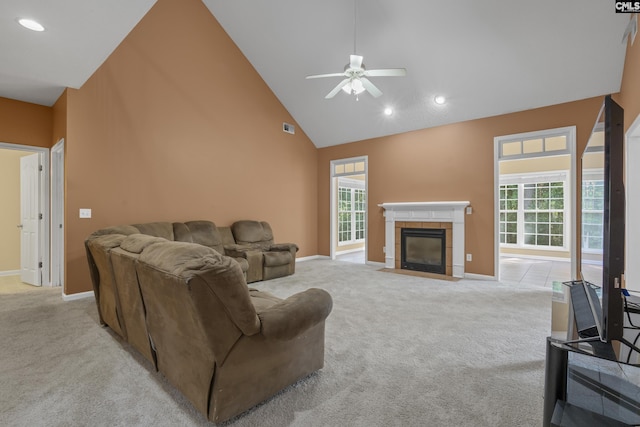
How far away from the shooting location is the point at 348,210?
8578 millimetres

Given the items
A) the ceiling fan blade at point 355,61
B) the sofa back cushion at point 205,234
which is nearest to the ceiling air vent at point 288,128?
the sofa back cushion at point 205,234

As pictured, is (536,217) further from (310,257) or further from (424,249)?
(310,257)

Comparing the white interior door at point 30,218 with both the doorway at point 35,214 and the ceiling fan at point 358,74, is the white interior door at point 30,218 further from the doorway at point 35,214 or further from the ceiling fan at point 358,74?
the ceiling fan at point 358,74

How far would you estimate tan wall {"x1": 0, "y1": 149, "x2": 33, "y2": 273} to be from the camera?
5258mm

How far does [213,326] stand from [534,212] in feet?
27.9

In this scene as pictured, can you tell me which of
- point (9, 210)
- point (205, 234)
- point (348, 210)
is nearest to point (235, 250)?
point (205, 234)

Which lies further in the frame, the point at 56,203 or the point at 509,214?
the point at 509,214

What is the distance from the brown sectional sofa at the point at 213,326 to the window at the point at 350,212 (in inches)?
243

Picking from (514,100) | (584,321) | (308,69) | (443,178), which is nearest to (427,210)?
(443,178)

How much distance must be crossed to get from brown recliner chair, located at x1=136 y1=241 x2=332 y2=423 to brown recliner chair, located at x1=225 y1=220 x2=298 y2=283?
290 cm

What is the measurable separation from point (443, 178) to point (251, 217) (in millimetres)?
3732

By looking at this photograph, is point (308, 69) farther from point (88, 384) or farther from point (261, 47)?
point (88, 384)

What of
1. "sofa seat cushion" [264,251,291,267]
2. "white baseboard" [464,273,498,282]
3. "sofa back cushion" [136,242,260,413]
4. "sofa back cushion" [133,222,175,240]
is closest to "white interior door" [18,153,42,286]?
"sofa back cushion" [133,222,175,240]

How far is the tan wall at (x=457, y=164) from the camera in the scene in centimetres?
455
